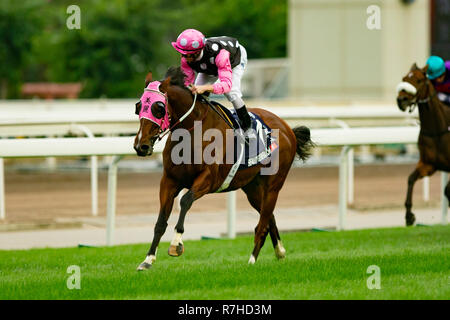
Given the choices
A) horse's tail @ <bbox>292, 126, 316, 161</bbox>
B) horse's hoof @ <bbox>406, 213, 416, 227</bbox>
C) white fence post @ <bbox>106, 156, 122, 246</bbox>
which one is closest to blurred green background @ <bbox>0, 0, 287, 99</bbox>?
horse's hoof @ <bbox>406, 213, 416, 227</bbox>

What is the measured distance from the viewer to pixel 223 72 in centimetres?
632

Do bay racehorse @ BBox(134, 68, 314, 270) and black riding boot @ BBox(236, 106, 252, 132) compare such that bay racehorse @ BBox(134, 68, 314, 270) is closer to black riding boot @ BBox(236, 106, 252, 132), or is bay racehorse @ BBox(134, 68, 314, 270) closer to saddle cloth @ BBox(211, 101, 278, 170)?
saddle cloth @ BBox(211, 101, 278, 170)

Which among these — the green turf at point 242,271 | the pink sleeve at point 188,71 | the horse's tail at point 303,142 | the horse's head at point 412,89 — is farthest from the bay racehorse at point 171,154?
the horse's head at point 412,89

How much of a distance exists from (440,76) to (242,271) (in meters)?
4.19

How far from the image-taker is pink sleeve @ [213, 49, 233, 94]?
625 centimetres

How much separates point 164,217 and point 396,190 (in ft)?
28.2

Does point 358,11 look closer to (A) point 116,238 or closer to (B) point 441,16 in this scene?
(B) point 441,16

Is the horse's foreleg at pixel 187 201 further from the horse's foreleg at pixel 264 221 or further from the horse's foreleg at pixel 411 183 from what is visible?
the horse's foreleg at pixel 411 183

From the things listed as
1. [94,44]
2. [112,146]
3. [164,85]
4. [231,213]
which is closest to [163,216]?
[164,85]

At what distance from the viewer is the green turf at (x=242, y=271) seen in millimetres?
5355

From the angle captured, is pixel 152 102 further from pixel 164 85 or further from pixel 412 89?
pixel 412 89

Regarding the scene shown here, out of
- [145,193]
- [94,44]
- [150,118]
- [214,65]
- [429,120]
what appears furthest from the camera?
[94,44]

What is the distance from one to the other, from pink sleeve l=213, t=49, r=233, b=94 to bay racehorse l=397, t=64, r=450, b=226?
3.29 m
